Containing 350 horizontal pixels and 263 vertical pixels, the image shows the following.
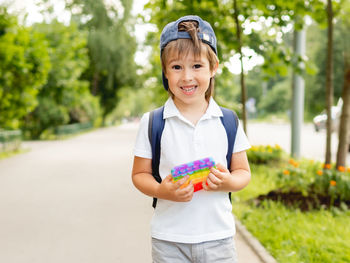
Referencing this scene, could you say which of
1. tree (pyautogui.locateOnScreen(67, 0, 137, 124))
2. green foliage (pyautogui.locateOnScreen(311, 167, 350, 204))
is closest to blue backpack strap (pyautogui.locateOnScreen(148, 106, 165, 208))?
green foliage (pyautogui.locateOnScreen(311, 167, 350, 204))

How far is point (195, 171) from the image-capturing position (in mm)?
1558

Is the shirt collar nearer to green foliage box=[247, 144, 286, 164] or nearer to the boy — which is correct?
the boy

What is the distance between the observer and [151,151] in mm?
1771

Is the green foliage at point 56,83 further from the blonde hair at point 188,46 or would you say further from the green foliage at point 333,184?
the blonde hair at point 188,46

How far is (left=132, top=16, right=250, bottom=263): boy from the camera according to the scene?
169 cm

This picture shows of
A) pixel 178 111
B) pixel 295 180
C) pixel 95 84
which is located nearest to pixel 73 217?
pixel 295 180

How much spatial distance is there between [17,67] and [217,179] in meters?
10.2

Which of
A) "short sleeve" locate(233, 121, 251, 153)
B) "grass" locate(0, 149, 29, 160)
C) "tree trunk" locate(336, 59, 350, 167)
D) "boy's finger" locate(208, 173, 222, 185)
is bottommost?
"grass" locate(0, 149, 29, 160)

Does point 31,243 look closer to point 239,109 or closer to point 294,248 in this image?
point 294,248

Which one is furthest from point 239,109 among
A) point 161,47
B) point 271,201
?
point 161,47

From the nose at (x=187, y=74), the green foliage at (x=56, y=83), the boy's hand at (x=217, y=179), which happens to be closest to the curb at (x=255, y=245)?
the boy's hand at (x=217, y=179)

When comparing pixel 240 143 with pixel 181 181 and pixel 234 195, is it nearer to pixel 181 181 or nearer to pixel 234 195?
pixel 181 181

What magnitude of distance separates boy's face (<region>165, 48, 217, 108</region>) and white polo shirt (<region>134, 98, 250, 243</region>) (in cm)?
10

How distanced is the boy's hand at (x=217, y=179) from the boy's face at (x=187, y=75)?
14.3 inches
